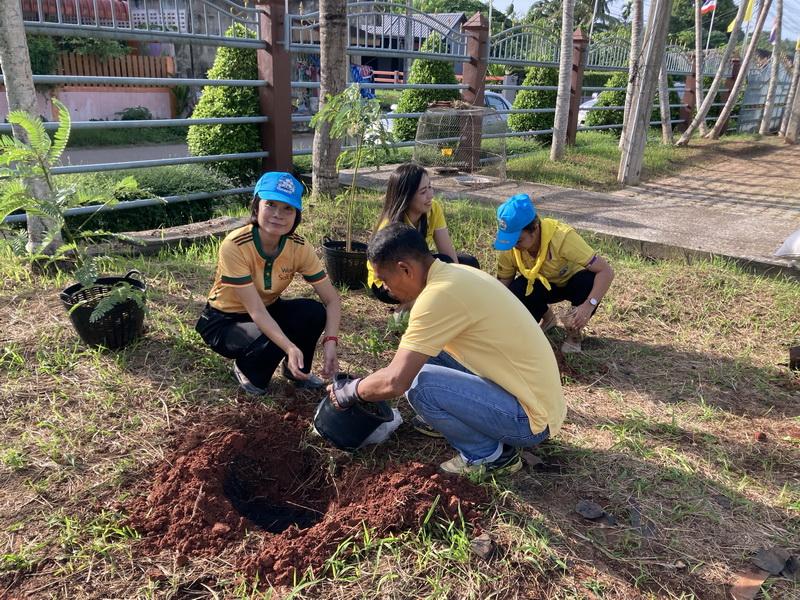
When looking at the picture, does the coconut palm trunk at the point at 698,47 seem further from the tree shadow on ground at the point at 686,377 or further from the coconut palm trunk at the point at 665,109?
the tree shadow on ground at the point at 686,377

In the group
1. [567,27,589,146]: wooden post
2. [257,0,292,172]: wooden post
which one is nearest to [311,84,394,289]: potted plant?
[257,0,292,172]: wooden post

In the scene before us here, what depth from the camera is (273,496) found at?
2629mm

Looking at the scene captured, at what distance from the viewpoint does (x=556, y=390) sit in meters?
2.45

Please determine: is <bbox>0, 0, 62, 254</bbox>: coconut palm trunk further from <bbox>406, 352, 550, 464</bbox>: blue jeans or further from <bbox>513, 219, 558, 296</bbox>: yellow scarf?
<bbox>513, 219, 558, 296</bbox>: yellow scarf

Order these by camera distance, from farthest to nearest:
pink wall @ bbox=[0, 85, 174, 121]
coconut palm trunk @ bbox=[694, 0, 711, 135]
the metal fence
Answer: pink wall @ bbox=[0, 85, 174, 121], coconut palm trunk @ bbox=[694, 0, 711, 135], the metal fence

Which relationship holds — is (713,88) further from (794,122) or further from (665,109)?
(794,122)

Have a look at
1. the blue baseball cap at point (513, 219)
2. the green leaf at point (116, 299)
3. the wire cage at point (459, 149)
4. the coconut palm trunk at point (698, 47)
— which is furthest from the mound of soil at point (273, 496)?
the coconut palm trunk at point (698, 47)

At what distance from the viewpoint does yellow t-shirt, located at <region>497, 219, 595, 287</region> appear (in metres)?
3.46

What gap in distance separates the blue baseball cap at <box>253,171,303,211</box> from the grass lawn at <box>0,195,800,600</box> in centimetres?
98

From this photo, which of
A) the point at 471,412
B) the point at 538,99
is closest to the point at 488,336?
the point at 471,412

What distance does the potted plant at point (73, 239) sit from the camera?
300 centimetres

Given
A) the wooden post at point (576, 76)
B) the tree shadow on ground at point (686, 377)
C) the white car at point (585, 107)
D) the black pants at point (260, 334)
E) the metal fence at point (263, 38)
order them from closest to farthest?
the black pants at point (260, 334), the tree shadow on ground at point (686, 377), the metal fence at point (263, 38), the wooden post at point (576, 76), the white car at point (585, 107)

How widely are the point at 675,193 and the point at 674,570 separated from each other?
6911 mm

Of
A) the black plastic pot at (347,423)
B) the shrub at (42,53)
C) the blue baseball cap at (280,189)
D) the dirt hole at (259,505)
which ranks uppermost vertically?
the shrub at (42,53)
